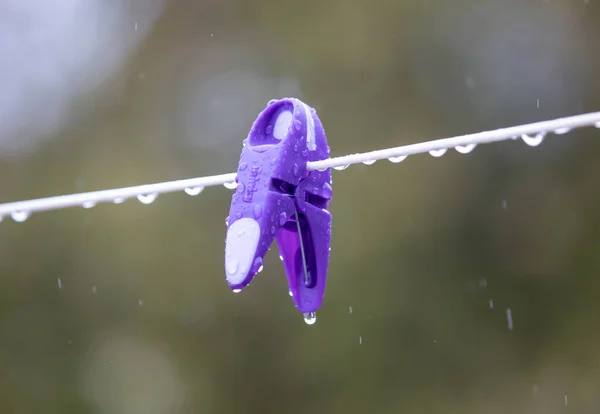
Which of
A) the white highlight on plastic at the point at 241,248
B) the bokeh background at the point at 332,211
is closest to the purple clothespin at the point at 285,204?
the white highlight on plastic at the point at 241,248

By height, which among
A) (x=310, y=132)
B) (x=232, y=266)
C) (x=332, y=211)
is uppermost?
(x=332, y=211)

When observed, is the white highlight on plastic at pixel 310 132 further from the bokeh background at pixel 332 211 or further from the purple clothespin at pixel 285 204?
the bokeh background at pixel 332 211

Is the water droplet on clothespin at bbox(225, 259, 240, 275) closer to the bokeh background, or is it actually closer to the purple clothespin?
the purple clothespin

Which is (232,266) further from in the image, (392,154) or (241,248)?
(392,154)

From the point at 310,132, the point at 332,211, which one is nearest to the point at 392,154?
the point at 310,132

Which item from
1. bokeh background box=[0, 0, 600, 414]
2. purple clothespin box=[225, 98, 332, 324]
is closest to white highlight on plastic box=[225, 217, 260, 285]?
purple clothespin box=[225, 98, 332, 324]

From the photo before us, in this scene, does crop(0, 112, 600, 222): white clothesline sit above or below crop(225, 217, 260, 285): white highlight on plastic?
above
